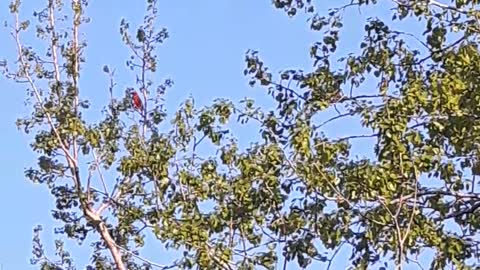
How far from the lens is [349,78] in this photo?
7391 mm

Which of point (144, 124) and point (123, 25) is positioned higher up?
point (123, 25)

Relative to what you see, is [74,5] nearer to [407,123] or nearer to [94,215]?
[94,215]

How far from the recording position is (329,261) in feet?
22.4

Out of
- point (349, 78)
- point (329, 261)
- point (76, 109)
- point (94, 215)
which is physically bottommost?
point (329, 261)

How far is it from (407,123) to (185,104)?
257cm

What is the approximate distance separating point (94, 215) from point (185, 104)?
253 cm

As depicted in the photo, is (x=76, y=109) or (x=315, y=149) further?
(x=76, y=109)

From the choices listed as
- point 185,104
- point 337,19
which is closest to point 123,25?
point 185,104

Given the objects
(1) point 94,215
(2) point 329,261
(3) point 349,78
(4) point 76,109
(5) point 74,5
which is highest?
(5) point 74,5

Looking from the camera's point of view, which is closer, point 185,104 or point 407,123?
point 407,123

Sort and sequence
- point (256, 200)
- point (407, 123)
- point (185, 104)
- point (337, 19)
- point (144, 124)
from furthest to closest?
point (144, 124) < point (185, 104) < point (337, 19) < point (256, 200) < point (407, 123)

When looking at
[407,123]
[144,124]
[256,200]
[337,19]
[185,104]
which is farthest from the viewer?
[144,124]

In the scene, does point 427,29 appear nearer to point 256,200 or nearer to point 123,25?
point 256,200

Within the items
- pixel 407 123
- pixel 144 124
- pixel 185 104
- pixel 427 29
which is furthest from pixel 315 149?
pixel 144 124
